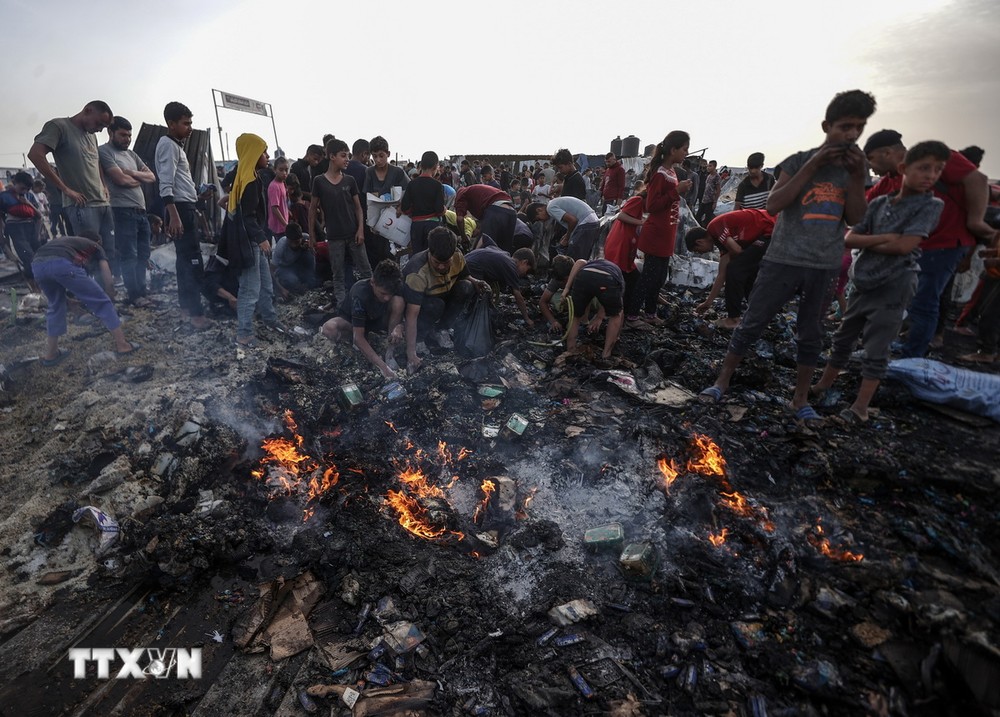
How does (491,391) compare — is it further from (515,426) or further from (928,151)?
(928,151)

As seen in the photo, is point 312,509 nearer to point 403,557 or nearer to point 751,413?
point 403,557

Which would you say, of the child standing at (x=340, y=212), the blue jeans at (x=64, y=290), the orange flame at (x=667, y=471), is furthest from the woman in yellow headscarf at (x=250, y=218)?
the orange flame at (x=667, y=471)

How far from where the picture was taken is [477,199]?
7.12m

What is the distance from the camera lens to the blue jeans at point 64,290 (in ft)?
15.9

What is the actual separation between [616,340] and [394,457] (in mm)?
3121

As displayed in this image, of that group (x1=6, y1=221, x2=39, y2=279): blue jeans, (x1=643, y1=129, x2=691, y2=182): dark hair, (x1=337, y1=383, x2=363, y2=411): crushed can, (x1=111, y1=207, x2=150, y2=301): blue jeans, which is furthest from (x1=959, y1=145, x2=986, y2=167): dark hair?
(x1=6, y1=221, x2=39, y2=279): blue jeans

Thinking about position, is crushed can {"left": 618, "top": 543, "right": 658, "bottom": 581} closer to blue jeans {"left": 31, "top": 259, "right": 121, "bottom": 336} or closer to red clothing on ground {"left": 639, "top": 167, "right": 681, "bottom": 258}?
red clothing on ground {"left": 639, "top": 167, "right": 681, "bottom": 258}

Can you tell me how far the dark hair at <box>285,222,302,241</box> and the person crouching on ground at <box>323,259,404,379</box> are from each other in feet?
8.55

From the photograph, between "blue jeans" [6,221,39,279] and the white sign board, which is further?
the white sign board

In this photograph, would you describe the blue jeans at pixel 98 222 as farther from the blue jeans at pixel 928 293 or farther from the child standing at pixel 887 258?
the blue jeans at pixel 928 293

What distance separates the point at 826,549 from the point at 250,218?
644 cm

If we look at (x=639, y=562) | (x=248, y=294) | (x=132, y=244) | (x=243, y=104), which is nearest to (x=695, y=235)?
(x=639, y=562)

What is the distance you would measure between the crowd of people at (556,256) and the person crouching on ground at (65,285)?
0.02m

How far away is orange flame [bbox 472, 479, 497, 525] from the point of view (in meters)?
3.33
